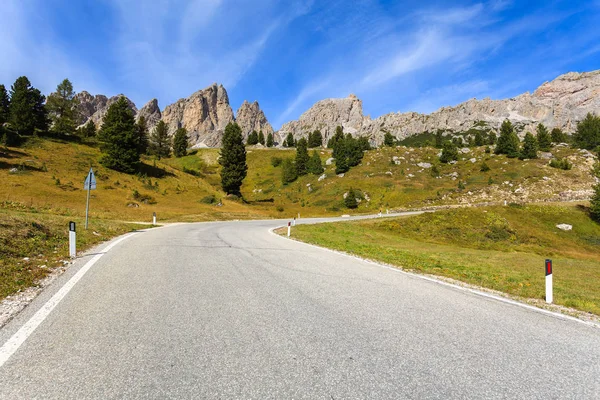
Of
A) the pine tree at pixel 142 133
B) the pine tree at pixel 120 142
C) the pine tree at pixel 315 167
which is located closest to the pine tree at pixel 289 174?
the pine tree at pixel 315 167

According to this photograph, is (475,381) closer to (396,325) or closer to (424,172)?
(396,325)

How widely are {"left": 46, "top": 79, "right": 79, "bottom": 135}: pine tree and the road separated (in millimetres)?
67238

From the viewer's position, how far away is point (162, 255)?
10.0 meters

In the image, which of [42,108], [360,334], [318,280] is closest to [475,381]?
[360,334]

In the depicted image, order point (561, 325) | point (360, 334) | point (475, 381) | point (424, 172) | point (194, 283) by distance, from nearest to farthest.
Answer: point (475, 381) < point (360, 334) < point (561, 325) < point (194, 283) < point (424, 172)

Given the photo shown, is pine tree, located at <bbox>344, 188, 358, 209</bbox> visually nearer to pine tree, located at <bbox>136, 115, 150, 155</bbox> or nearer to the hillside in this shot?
the hillside

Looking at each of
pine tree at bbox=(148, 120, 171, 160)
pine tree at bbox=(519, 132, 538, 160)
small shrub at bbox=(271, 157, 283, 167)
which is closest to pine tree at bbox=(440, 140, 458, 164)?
pine tree at bbox=(519, 132, 538, 160)

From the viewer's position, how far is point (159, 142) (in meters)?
82.0

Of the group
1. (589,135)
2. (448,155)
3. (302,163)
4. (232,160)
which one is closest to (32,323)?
(232,160)

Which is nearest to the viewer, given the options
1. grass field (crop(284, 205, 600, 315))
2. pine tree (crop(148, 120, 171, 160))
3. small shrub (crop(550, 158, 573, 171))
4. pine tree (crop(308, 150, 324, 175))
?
grass field (crop(284, 205, 600, 315))

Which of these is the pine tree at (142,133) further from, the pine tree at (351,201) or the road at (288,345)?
the road at (288,345)

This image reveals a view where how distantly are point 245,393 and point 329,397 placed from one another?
76 cm

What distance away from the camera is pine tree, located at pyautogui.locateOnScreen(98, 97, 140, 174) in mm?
49062

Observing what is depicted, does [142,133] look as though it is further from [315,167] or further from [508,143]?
[508,143]
